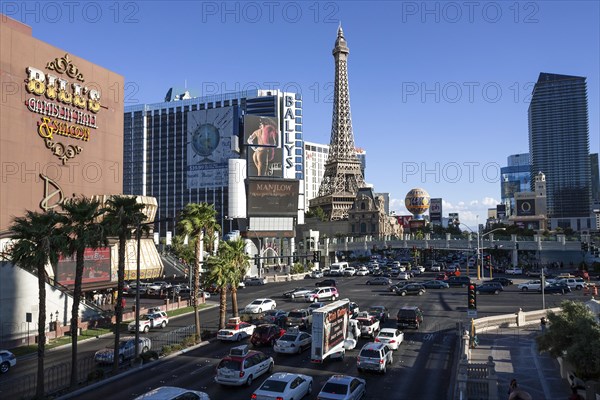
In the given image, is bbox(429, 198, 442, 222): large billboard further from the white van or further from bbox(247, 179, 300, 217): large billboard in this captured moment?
the white van

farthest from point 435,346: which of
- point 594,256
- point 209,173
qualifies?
point 209,173

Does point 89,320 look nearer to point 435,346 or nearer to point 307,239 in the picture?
point 435,346

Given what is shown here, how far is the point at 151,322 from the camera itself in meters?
42.8

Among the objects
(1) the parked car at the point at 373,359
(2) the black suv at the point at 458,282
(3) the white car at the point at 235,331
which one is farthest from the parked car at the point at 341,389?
(2) the black suv at the point at 458,282

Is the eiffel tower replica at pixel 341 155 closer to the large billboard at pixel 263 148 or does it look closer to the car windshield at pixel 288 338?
the large billboard at pixel 263 148

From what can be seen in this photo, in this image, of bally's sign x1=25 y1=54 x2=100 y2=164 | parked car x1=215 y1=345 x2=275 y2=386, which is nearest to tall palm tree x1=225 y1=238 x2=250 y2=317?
parked car x1=215 y1=345 x2=275 y2=386

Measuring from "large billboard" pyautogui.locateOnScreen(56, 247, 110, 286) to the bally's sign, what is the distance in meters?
11.6

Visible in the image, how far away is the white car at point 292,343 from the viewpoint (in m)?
31.8

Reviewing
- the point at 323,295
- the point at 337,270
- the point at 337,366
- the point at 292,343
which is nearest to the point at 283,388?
the point at 337,366

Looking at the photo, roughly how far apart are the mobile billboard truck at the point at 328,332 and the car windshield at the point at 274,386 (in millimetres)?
6517

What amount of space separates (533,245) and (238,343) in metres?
71.2

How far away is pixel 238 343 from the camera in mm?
36500

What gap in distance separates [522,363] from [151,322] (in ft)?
95.3

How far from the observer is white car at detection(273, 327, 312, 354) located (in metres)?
31.8
